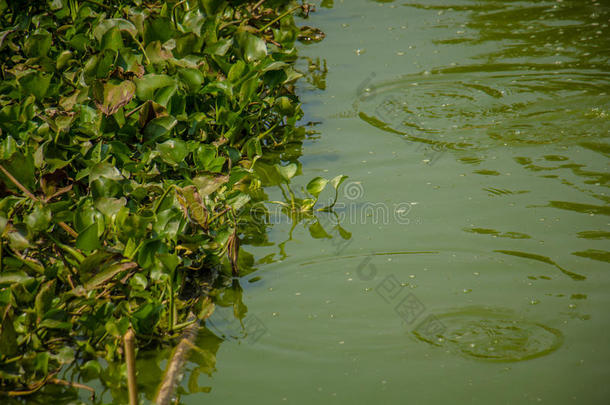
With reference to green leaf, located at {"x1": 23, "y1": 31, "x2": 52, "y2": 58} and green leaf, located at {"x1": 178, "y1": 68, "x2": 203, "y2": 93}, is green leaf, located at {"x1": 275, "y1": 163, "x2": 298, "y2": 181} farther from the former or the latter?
green leaf, located at {"x1": 23, "y1": 31, "x2": 52, "y2": 58}

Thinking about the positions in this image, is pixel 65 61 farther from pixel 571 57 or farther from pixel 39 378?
pixel 571 57

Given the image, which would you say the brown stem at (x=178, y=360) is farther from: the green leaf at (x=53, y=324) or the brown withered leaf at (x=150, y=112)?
the brown withered leaf at (x=150, y=112)

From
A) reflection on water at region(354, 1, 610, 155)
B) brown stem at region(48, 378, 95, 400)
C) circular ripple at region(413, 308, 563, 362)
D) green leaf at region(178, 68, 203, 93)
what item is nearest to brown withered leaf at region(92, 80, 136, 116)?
green leaf at region(178, 68, 203, 93)

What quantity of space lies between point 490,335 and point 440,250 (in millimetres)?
503

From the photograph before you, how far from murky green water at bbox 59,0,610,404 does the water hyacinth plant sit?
0.63ft

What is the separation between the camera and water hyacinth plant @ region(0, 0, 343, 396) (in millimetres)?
1690

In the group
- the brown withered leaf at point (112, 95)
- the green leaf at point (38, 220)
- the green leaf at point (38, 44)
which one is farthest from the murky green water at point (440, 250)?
the green leaf at point (38, 44)

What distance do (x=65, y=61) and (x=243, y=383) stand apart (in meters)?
1.77

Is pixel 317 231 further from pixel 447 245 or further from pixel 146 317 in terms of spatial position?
pixel 146 317

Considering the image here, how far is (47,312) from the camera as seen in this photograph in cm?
162

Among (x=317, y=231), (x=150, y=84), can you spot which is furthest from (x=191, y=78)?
(x=317, y=231)

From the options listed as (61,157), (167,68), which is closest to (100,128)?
(61,157)

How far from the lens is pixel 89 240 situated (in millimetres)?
1701

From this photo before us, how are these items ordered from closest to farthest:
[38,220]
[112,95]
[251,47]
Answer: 1. [38,220]
2. [112,95]
3. [251,47]
